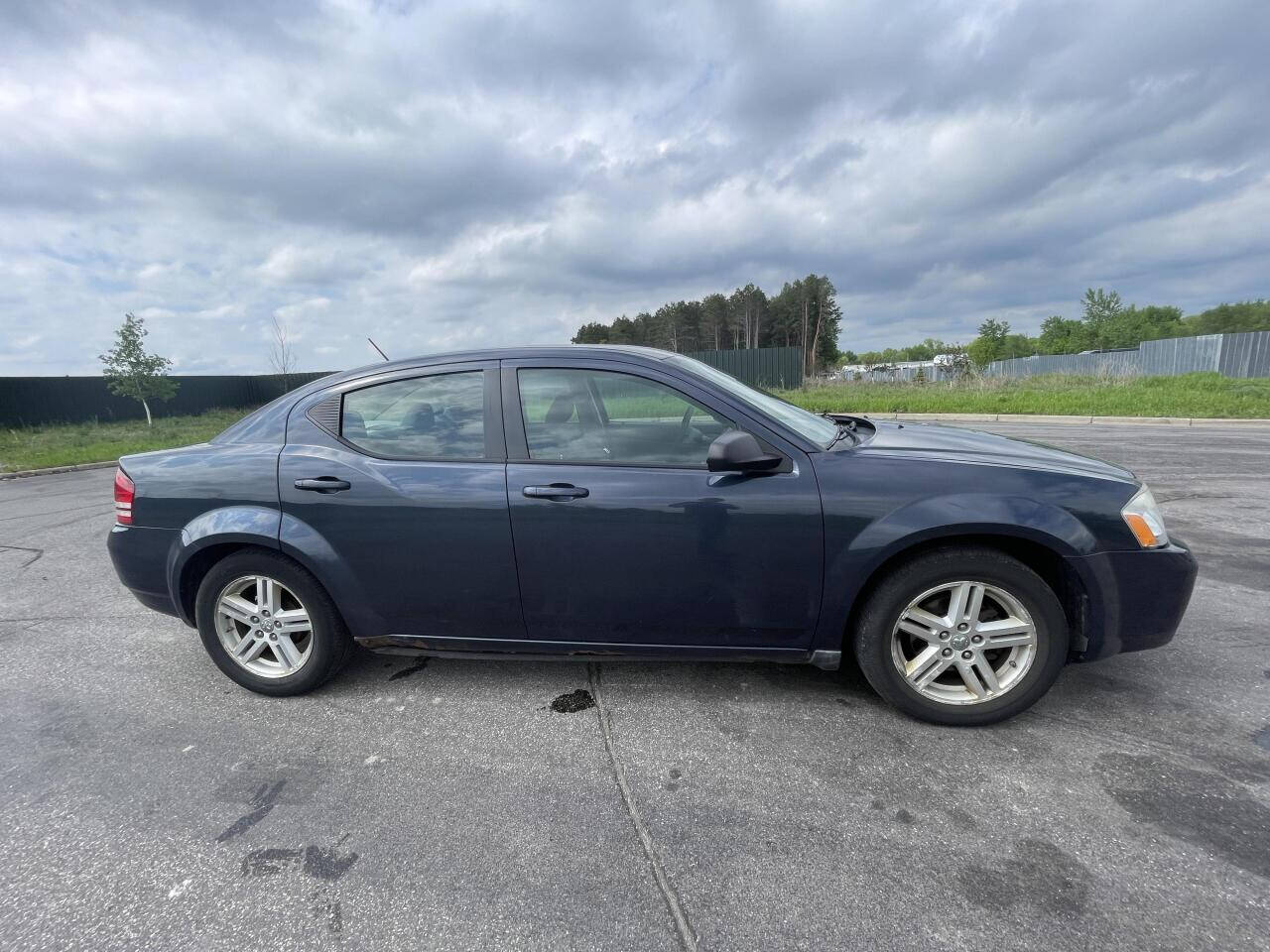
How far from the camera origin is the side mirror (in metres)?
2.35

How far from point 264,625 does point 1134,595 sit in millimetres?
3864

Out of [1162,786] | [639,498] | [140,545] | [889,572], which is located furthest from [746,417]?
[140,545]

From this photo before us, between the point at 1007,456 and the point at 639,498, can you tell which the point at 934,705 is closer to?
the point at 1007,456

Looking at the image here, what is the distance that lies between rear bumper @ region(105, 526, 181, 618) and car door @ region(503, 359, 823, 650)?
1.86m

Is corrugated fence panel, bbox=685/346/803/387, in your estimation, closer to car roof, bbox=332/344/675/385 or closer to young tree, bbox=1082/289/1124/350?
car roof, bbox=332/344/675/385

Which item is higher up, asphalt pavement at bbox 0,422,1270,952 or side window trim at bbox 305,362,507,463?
side window trim at bbox 305,362,507,463

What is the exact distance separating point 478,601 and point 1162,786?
2697 mm

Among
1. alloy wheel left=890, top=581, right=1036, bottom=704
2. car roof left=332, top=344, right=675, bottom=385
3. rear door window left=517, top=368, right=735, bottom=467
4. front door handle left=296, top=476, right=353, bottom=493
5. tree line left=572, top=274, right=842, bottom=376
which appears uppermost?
tree line left=572, top=274, right=842, bottom=376

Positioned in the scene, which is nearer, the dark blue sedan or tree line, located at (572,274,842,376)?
the dark blue sedan

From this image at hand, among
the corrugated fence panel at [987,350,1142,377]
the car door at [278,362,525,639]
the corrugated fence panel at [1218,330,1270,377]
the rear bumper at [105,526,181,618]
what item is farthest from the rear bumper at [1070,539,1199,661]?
the corrugated fence panel at [1218,330,1270,377]

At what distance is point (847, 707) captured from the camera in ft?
8.88

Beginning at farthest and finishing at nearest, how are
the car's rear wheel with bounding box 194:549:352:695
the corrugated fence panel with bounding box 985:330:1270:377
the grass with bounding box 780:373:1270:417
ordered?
1. the corrugated fence panel with bounding box 985:330:1270:377
2. the grass with bounding box 780:373:1270:417
3. the car's rear wheel with bounding box 194:549:352:695

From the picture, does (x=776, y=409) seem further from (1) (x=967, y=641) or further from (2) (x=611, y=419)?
(1) (x=967, y=641)

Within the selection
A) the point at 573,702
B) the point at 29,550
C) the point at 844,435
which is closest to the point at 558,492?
the point at 573,702
